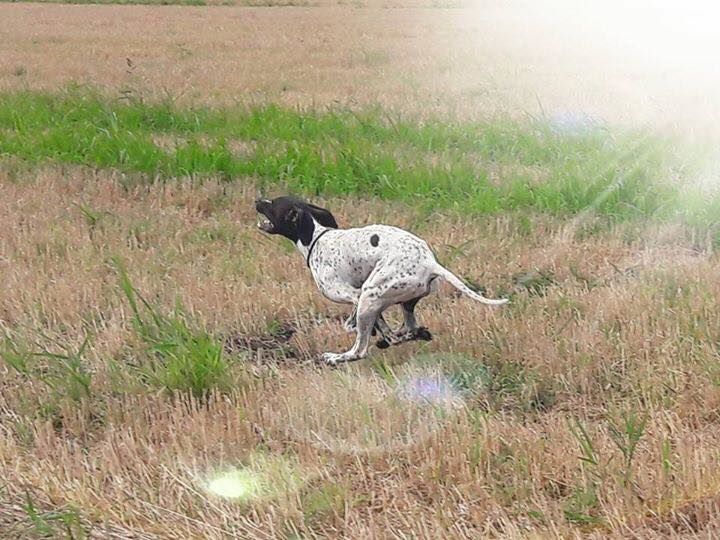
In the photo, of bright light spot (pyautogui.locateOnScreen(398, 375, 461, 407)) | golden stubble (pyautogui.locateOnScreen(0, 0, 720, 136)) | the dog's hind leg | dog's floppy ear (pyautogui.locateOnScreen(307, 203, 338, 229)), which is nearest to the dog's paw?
the dog's hind leg

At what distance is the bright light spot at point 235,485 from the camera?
3.32 m

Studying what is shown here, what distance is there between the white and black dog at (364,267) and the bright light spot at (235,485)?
98 cm

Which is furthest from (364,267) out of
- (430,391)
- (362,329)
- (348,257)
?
(430,391)

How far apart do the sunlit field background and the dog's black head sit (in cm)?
61

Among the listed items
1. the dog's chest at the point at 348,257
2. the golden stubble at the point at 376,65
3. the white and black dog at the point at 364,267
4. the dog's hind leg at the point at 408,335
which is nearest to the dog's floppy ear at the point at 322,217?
the white and black dog at the point at 364,267

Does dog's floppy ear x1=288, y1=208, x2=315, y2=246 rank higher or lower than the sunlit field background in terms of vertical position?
higher

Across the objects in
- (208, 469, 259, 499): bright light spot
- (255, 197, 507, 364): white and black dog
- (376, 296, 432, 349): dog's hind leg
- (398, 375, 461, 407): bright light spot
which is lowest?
(208, 469, 259, 499): bright light spot

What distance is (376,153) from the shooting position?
8.69 meters

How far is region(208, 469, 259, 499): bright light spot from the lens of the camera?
332cm

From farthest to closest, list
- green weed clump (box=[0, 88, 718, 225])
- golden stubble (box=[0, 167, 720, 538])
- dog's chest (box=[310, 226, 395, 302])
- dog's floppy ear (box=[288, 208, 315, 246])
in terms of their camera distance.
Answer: green weed clump (box=[0, 88, 718, 225]), dog's floppy ear (box=[288, 208, 315, 246]), dog's chest (box=[310, 226, 395, 302]), golden stubble (box=[0, 167, 720, 538])

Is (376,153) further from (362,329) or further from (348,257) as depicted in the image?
(362,329)

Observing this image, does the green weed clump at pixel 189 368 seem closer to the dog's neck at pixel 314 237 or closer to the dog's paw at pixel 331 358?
the dog's paw at pixel 331 358

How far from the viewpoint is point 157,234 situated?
686cm

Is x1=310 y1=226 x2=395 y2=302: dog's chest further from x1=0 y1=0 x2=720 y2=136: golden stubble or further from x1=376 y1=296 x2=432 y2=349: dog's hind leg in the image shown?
x1=0 y1=0 x2=720 y2=136: golden stubble
